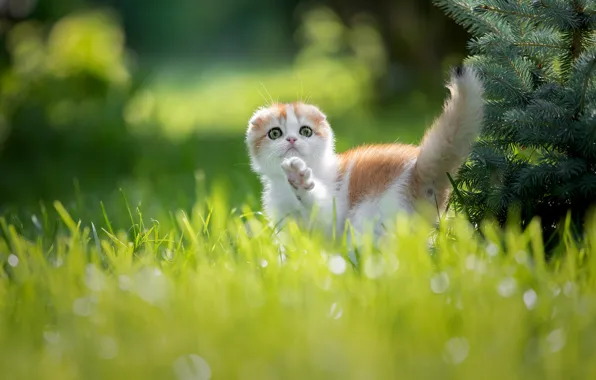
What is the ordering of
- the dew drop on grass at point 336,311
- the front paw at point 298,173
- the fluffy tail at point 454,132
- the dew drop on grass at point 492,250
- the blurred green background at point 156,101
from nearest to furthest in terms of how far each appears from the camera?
the dew drop on grass at point 336,311, the dew drop on grass at point 492,250, the fluffy tail at point 454,132, the front paw at point 298,173, the blurred green background at point 156,101

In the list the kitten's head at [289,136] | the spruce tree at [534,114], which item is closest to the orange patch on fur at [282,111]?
the kitten's head at [289,136]

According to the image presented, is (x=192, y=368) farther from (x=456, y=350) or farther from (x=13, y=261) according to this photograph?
(x=13, y=261)

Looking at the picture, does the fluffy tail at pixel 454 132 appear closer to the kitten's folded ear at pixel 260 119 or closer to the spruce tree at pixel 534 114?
the spruce tree at pixel 534 114

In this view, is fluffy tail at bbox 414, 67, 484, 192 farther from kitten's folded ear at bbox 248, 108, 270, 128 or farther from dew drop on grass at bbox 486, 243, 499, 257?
kitten's folded ear at bbox 248, 108, 270, 128

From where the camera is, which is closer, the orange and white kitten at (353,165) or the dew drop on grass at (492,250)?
the dew drop on grass at (492,250)

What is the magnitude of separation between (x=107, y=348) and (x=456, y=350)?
69 centimetres

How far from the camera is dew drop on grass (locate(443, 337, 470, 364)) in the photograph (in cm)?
153

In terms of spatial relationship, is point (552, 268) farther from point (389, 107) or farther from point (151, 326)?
point (389, 107)

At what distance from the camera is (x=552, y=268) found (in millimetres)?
2172

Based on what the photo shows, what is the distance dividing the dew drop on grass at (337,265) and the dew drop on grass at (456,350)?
19.1 inches

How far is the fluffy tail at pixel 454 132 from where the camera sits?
224 cm

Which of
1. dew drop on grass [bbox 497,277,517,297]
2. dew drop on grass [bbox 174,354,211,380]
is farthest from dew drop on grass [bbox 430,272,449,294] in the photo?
dew drop on grass [bbox 174,354,211,380]

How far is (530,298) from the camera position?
6.06 feet

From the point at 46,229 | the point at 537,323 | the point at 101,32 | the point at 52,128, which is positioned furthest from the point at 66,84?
the point at 537,323
